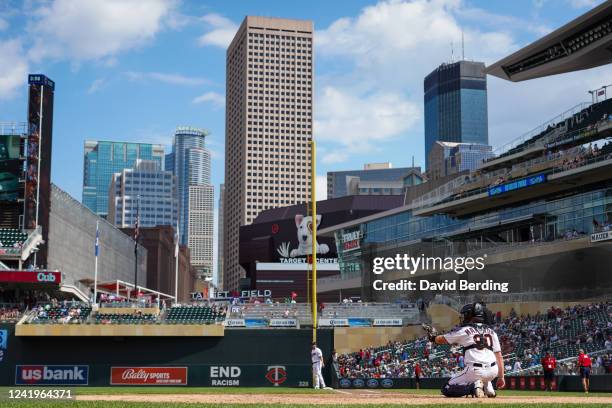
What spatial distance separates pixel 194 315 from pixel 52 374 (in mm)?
8291

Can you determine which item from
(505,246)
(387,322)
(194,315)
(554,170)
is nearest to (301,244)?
(505,246)

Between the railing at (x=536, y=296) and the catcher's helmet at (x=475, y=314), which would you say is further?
the railing at (x=536, y=296)

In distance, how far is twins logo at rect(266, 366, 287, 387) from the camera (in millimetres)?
45656

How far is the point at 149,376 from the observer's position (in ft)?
151

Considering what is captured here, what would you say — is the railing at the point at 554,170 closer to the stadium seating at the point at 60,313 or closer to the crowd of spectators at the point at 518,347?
the crowd of spectators at the point at 518,347

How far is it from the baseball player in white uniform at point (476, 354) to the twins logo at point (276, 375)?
97.7 ft

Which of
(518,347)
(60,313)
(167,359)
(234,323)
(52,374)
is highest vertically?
(60,313)

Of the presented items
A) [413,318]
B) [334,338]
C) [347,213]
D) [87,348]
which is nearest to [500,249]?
[413,318]

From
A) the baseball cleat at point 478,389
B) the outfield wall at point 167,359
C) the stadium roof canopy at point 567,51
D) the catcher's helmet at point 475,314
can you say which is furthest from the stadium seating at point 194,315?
the baseball cleat at point 478,389

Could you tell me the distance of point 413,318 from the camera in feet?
161

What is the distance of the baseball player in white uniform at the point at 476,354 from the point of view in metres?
16.2

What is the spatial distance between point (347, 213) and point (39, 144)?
70344mm

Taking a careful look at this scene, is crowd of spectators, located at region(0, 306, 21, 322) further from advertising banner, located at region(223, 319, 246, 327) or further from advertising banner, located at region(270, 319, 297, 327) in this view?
advertising banner, located at region(270, 319, 297, 327)

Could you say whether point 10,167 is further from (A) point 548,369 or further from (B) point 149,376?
(A) point 548,369
